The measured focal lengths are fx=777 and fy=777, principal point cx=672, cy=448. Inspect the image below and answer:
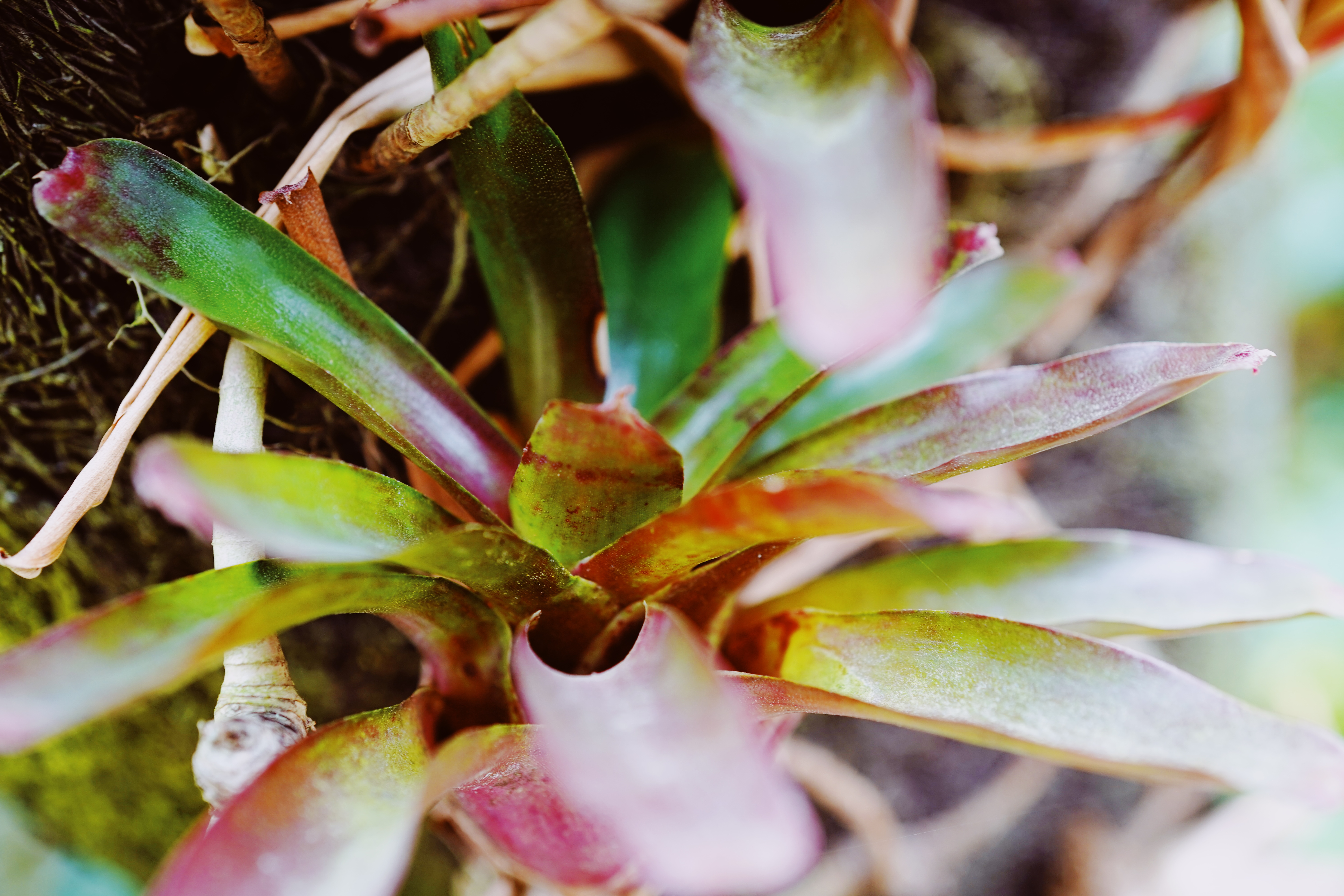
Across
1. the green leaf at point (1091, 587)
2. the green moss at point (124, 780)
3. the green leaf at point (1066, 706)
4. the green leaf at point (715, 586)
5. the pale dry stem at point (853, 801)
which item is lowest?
the pale dry stem at point (853, 801)

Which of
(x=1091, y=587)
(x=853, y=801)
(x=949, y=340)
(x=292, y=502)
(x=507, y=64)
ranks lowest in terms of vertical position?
(x=853, y=801)

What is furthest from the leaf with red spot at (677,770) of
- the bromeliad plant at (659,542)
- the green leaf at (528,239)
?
the green leaf at (528,239)

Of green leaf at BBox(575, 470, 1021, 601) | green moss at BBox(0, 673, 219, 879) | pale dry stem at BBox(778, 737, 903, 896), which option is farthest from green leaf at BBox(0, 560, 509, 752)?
pale dry stem at BBox(778, 737, 903, 896)

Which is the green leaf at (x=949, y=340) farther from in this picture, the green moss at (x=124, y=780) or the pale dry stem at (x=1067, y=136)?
the green moss at (x=124, y=780)

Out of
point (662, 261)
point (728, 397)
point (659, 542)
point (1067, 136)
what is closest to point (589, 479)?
point (659, 542)

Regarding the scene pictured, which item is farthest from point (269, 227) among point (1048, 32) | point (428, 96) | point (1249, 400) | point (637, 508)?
point (1249, 400)

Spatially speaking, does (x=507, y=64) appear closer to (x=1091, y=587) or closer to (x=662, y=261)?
(x=662, y=261)

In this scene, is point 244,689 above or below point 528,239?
below

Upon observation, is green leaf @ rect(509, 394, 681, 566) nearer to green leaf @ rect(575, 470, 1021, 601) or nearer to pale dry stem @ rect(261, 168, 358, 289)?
green leaf @ rect(575, 470, 1021, 601)

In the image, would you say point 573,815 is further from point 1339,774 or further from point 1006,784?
point 1006,784
